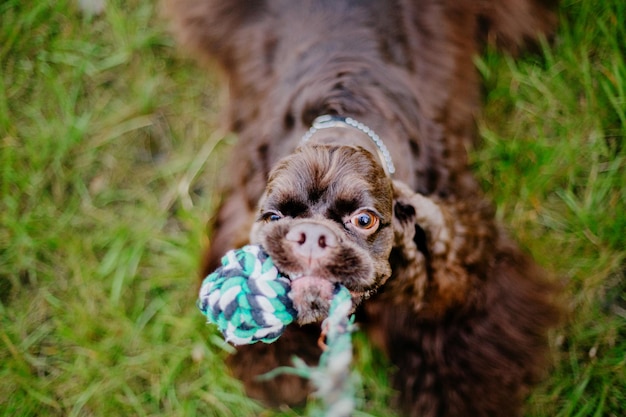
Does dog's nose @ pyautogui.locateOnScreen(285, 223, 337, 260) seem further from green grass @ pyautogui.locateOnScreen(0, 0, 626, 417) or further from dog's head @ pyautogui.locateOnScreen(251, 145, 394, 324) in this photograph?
green grass @ pyautogui.locateOnScreen(0, 0, 626, 417)

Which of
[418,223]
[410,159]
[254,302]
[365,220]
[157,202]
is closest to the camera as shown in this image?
[254,302]

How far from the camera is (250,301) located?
1.33 m

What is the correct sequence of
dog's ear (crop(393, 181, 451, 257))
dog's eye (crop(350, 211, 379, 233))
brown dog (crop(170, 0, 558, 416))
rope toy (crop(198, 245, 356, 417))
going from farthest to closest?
brown dog (crop(170, 0, 558, 416)) → dog's ear (crop(393, 181, 451, 257)) → dog's eye (crop(350, 211, 379, 233)) → rope toy (crop(198, 245, 356, 417))

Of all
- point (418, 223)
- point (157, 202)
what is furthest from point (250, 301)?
point (157, 202)

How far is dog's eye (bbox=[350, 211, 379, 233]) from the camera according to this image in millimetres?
1476

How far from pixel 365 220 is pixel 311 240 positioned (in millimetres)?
210

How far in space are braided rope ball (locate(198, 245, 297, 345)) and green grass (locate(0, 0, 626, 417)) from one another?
120 cm

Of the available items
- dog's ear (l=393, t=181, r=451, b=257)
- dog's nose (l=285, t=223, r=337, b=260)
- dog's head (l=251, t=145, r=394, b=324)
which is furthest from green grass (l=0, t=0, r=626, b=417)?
dog's nose (l=285, t=223, r=337, b=260)

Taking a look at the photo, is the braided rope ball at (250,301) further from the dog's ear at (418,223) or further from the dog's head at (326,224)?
the dog's ear at (418,223)

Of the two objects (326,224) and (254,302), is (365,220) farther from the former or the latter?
(254,302)

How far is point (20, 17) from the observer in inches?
119

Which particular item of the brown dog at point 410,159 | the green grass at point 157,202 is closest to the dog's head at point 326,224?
the brown dog at point 410,159

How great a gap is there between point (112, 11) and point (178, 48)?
40cm

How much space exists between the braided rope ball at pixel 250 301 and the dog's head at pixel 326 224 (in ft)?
0.10
